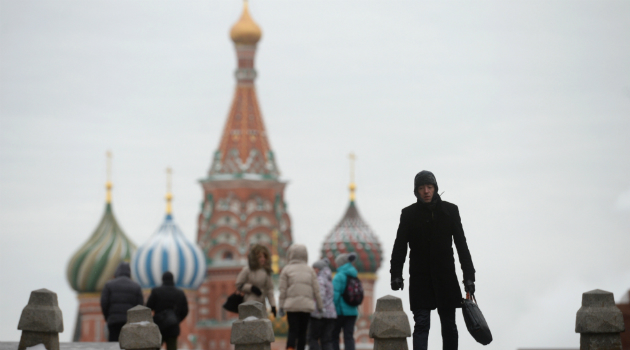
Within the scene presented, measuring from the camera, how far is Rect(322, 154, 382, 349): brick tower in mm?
67812

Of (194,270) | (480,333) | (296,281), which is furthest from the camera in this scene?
(194,270)

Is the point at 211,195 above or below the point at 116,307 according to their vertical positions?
above

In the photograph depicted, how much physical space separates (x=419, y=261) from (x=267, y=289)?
3652 millimetres

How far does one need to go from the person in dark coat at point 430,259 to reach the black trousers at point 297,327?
3314 mm

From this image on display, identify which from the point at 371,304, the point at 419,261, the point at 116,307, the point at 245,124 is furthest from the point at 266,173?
the point at 419,261

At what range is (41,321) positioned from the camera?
1297 centimetres

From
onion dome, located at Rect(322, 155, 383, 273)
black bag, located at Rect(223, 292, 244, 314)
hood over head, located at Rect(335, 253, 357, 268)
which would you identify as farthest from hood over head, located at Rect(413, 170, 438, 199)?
onion dome, located at Rect(322, 155, 383, 273)

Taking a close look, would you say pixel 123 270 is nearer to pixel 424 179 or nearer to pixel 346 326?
pixel 346 326

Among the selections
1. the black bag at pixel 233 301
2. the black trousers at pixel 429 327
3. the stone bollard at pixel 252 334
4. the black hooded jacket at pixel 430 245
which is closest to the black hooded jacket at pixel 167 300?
the black bag at pixel 233 301

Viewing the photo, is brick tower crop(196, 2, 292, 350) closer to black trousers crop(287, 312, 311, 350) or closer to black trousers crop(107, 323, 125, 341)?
black trousers crop(107, 323, 125, 341)

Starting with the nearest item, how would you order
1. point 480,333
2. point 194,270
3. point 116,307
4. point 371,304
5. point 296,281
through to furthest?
point 480,333 < point 296,281 < point 116,307 < point 194,270 < point 371,304

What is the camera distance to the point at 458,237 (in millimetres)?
10891

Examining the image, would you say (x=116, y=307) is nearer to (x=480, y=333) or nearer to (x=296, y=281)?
(x=296, y=281)

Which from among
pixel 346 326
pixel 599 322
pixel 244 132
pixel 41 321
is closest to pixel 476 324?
pixel 599 322
